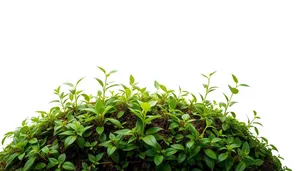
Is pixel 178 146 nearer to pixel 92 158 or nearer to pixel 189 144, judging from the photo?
pixel 189 144

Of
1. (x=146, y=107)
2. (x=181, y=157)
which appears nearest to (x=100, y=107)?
A: (x=146, y=107)

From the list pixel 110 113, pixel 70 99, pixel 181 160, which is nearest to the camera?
pixel 181 160

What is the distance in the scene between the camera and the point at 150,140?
204cm

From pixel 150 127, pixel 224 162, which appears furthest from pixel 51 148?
pixel 224 162

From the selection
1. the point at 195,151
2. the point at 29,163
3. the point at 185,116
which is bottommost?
the point at 29,163

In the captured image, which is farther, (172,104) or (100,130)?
(172,104)

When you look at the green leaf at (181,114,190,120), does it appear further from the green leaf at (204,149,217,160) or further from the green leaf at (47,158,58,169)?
the green leaf at (47,158,58,169)

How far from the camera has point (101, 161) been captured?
2.09 meters

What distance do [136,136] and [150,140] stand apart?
0.09 metres

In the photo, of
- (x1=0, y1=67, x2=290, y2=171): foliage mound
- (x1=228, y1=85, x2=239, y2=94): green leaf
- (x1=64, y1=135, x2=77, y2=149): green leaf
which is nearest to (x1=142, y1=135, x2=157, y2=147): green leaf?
(x1=0, y1=67, x2=290, y2=171): foliage mound

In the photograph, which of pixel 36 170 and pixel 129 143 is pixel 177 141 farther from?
pixel 36 170

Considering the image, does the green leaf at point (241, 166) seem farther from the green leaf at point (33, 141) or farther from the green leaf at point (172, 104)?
the green leaf at point (33, 141)

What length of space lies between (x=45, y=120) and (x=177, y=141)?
2.28ft

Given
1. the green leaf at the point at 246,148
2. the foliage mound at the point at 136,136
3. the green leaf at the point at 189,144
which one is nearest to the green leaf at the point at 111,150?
the foliage mound at the point at 136,136
